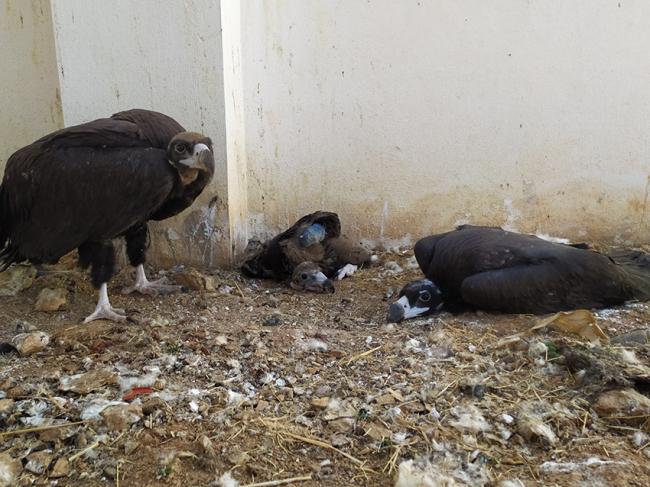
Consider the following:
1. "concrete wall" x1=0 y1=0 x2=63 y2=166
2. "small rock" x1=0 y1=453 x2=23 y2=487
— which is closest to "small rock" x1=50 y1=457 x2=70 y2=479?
"small rock" x1=0 y1=453 x2=23 y2=487

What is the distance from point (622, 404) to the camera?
2461mm

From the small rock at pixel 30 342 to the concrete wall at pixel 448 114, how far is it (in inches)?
83.7

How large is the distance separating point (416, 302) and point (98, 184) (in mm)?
2056

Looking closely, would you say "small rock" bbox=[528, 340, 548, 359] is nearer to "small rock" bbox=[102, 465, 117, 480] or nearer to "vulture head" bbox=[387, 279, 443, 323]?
"vulture head" bbox=[387, 279, 443, 323]

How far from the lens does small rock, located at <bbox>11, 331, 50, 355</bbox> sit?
3164 mm

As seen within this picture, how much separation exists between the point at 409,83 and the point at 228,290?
85.2 inches

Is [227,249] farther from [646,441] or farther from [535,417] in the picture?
[646,441]

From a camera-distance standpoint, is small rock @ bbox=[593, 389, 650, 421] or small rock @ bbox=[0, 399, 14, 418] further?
small rock @ bbox=[0, 399, 14, 418]

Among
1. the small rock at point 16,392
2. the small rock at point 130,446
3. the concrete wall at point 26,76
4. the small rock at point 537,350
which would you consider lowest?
the small rock at point 16,392

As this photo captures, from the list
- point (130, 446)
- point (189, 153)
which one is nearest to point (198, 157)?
point (189, 153)

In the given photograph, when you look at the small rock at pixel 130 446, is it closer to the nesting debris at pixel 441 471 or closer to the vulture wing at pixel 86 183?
the nesting debris at pixel 441 471

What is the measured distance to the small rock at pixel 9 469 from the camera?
2.15 metres

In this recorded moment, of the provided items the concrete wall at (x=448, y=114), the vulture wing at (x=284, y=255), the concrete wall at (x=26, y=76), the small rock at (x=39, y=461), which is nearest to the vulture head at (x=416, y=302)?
the vulture wing at (x=284, y=255)

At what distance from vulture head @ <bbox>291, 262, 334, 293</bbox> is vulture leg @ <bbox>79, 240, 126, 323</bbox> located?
4.18 feet
